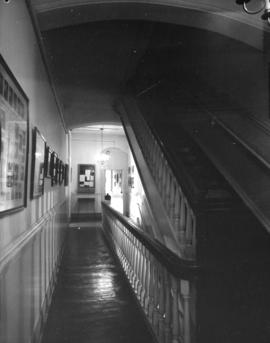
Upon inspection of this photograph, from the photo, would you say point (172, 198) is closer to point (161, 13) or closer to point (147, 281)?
point (147, 281)

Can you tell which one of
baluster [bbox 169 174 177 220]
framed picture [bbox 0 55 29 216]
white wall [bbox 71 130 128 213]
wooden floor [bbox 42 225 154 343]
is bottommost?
wooden floor [bbox 42 225 154 343]

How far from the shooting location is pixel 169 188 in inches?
130

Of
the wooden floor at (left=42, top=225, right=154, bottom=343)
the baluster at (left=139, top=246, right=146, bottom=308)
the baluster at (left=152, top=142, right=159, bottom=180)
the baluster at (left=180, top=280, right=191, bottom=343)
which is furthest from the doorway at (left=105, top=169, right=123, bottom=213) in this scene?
the baluster at (left=180, top=280, right=191, bottom=343)

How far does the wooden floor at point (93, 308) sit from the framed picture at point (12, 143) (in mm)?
1311

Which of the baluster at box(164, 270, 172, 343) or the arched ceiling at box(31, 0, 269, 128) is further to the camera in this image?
the arched ceiling at box(31, 0, 269, 128)

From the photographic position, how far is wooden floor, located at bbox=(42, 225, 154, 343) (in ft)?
7.30

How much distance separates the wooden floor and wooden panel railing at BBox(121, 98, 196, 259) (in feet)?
2.69

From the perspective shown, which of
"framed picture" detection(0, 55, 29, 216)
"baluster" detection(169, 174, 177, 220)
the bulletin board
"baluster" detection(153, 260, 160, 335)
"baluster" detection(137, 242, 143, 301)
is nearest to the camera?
"framed picture" detection(0, 55, 29, 216)

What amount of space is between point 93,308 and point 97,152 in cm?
798

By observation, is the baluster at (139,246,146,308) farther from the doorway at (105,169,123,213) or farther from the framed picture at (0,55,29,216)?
the doorway at (105,169,123,213)

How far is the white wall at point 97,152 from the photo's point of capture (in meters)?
10.1

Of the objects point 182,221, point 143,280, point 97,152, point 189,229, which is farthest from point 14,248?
point 97,152

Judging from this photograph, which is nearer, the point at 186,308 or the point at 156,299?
the point at 186,308

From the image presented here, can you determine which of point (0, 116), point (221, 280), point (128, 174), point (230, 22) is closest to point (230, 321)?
point (221, 280)
